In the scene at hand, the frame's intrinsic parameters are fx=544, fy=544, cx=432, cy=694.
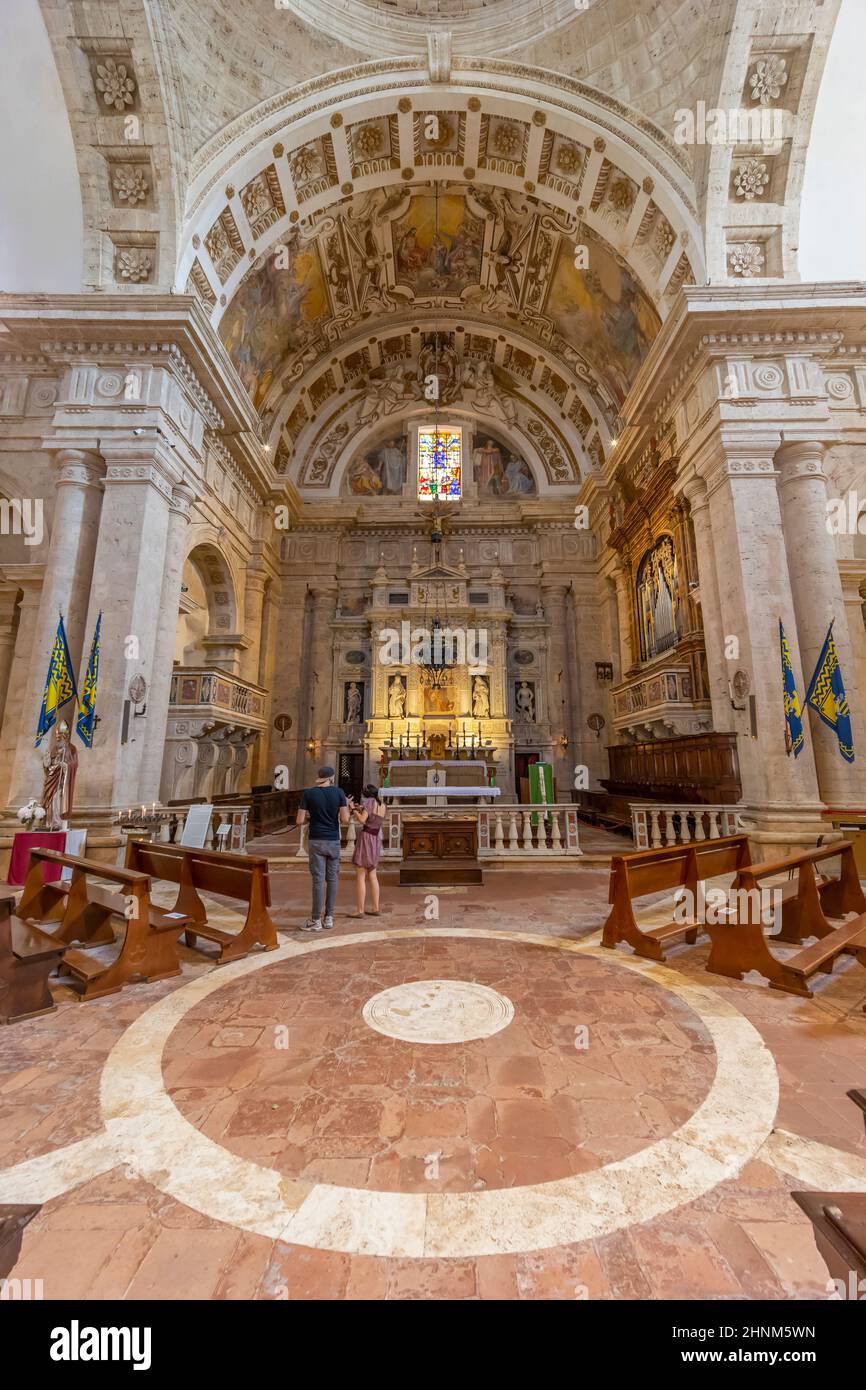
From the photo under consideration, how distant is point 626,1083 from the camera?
2912 mm

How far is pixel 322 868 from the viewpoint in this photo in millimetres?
5801

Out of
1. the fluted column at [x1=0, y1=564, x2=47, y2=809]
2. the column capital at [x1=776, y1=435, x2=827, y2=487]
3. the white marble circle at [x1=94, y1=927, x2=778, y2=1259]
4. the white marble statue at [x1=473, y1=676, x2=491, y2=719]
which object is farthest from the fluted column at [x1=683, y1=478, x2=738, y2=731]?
the fluted column at [x1=0, y1=564, x2=47, y2=809]

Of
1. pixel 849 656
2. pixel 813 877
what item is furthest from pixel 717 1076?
pixel 849 656

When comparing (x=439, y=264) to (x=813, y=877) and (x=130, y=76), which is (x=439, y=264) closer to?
(x=130, y=76)

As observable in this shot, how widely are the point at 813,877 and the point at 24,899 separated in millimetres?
8177

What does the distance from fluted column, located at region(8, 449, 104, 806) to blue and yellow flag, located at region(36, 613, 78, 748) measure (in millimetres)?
546

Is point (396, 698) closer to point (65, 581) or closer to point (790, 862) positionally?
point (65, 581)

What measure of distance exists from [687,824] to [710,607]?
4.43 m

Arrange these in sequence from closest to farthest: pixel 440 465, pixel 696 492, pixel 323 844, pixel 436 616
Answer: pixel 323 844 < pixel 696 492 < pixel 436 616 < pixel 440 465

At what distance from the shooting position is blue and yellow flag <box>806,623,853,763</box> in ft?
30.4

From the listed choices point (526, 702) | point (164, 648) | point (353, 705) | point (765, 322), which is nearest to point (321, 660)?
point (353, 705)

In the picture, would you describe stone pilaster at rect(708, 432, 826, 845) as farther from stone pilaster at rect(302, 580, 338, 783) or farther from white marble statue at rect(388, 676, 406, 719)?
stone pilaster at rect(302, 580, 338, 783)

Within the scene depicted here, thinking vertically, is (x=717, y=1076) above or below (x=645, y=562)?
below

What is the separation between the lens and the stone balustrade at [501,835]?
957 centimetres
